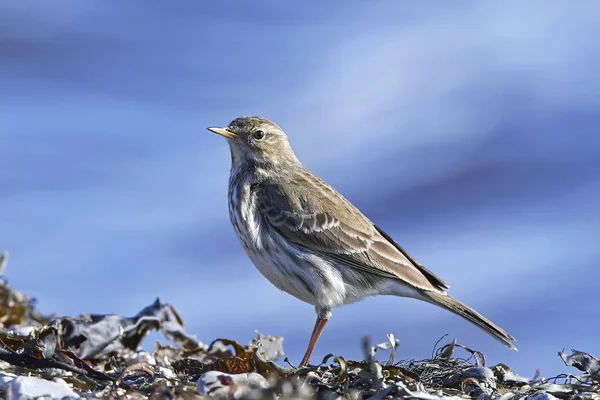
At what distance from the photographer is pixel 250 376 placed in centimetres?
506

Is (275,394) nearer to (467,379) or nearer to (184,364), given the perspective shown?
(467,379)

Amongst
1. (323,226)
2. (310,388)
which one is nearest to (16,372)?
(310,388)

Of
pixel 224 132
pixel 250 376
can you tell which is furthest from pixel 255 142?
pixel 250 376

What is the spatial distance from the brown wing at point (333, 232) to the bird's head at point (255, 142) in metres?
0.52

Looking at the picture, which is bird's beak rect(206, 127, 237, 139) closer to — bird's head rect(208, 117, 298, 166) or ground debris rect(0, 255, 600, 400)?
bird's head rect(208, 117, 298, 166)

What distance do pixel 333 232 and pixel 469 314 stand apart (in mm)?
1360

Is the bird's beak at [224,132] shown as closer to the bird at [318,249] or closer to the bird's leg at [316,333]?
the bird at [318,249]

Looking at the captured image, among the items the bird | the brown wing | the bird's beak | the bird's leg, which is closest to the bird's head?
the bird's beak

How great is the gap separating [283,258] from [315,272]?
0.95 ft

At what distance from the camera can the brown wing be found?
7.73m

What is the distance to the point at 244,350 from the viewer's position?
6.94 meters

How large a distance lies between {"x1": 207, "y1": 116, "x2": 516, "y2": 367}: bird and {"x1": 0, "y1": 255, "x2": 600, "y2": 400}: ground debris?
886 mm

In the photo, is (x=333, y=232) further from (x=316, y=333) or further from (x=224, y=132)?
(x=224, y=132)

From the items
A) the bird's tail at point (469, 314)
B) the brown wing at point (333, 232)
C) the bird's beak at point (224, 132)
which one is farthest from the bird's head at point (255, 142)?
the bird's tail at point (469, 314)
